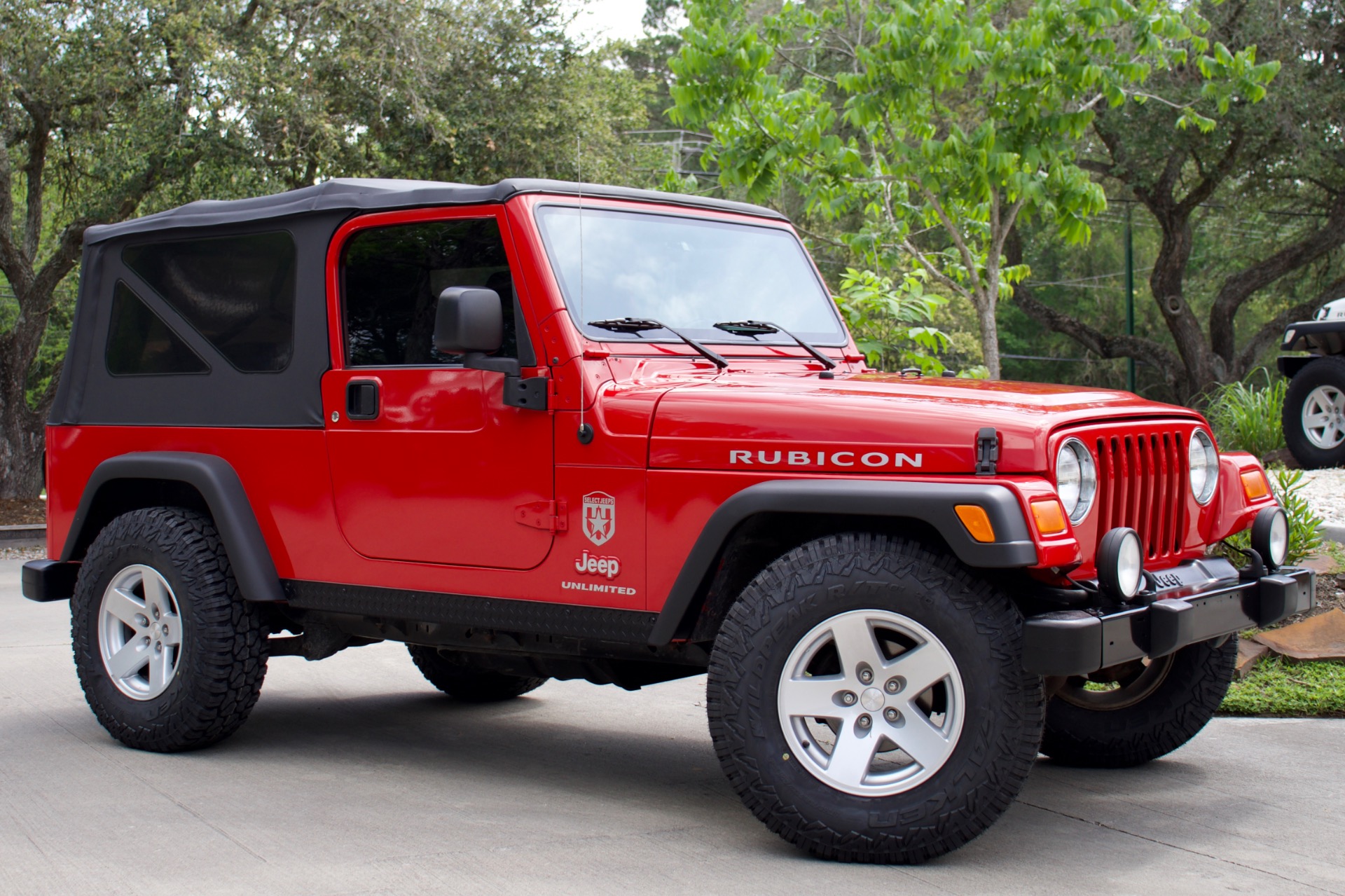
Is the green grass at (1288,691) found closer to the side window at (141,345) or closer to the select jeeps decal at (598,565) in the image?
the select jeeps decal at (598,565)

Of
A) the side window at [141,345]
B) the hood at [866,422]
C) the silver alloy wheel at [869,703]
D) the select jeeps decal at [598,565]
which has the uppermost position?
the side window at [141,345]

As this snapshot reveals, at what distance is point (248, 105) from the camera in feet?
51.2

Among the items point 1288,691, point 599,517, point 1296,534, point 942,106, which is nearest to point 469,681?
point 599,517

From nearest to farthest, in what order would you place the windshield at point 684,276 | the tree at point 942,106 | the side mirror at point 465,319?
the side mirror at point 465,319 < the windshield at point 684,276 < the tree at point 942,106

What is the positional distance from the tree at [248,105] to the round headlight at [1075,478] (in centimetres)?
1306

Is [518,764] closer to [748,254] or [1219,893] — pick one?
[748,254]

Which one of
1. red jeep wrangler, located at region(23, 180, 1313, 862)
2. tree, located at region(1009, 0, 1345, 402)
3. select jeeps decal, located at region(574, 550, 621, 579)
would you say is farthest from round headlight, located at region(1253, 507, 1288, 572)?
tree, located at region(1009, 0, 1345, 402)

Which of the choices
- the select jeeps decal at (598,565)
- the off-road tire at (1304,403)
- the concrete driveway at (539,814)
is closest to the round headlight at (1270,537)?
the concrete driveway at (539,814)

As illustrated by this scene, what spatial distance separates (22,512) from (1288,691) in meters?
15.2

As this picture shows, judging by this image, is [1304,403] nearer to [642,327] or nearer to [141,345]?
[642,327]

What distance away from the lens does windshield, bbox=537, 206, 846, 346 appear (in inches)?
194

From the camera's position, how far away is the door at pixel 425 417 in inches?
188

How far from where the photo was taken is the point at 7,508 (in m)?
17.5

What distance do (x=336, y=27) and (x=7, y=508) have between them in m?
7.31
